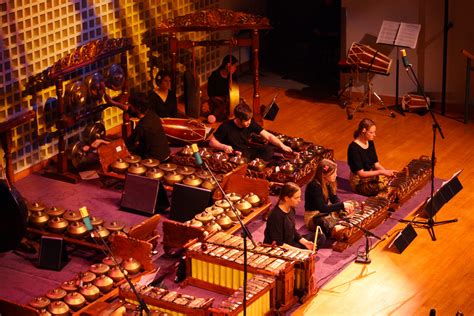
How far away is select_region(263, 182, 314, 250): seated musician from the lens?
10000mm

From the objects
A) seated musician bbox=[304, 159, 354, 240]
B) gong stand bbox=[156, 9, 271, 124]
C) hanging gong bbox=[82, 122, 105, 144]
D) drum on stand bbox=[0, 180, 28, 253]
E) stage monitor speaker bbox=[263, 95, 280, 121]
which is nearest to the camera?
drum on stand bbox=[0, 180, 28, 253]

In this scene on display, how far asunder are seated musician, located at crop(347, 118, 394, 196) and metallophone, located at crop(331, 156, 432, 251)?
5.5 inches

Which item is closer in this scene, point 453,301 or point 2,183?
point 2,183

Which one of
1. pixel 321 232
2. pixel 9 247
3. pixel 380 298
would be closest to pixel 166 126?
pixel 321 232

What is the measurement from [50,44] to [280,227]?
13.9 ft

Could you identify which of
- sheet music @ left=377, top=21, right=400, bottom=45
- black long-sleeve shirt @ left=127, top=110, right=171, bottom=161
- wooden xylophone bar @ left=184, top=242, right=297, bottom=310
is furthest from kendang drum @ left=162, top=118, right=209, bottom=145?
wooden xylophone bar @ left=184, top=242, right=297, bottom=310

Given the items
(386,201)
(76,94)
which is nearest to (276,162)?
(386,201)

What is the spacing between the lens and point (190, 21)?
13.7 meters

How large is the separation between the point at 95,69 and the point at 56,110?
0.89 metres

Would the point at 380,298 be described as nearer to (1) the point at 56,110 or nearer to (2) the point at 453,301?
(2) the point at 453,301

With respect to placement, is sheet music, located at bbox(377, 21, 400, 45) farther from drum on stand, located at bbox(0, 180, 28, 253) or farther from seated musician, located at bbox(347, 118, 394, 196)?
drum on stand, located at bbox(0, 180, 28, 253)

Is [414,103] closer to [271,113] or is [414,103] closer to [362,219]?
[271,113]

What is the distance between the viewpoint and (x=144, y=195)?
1150cm

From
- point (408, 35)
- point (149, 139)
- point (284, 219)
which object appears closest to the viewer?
point (284, 219)
